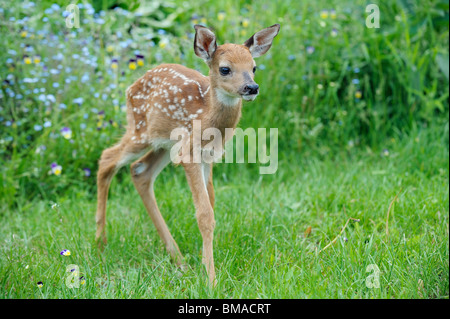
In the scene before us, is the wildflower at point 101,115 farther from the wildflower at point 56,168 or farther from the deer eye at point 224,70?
the deer eye at point 224,70

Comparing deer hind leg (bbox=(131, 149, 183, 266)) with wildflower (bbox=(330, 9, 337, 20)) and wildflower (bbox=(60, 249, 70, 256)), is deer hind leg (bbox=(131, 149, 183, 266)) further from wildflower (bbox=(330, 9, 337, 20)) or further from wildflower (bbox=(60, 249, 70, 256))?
wildflower (bbox=(330, 9, 337, 20))

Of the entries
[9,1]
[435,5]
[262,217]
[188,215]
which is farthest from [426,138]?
[9,1]

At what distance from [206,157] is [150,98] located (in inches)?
23.9

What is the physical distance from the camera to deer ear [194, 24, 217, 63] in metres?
3.29

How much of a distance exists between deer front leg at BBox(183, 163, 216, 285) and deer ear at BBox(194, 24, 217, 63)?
66 cm

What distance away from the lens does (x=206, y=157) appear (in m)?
3.52

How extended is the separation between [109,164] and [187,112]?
75 centimetres

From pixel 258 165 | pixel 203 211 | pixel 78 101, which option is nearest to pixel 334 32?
pixel 258 165

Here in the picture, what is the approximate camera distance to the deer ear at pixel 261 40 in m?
3.41

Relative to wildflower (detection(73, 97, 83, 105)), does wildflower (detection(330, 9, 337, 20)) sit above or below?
above

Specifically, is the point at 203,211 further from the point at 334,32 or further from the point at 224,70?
the point at 334,32

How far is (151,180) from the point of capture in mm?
3977

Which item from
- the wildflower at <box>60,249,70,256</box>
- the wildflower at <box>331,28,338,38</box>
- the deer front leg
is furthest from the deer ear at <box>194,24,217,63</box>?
the wildflower at <box>331,28,338,38</box>

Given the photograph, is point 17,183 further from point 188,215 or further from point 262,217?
point 262,217
